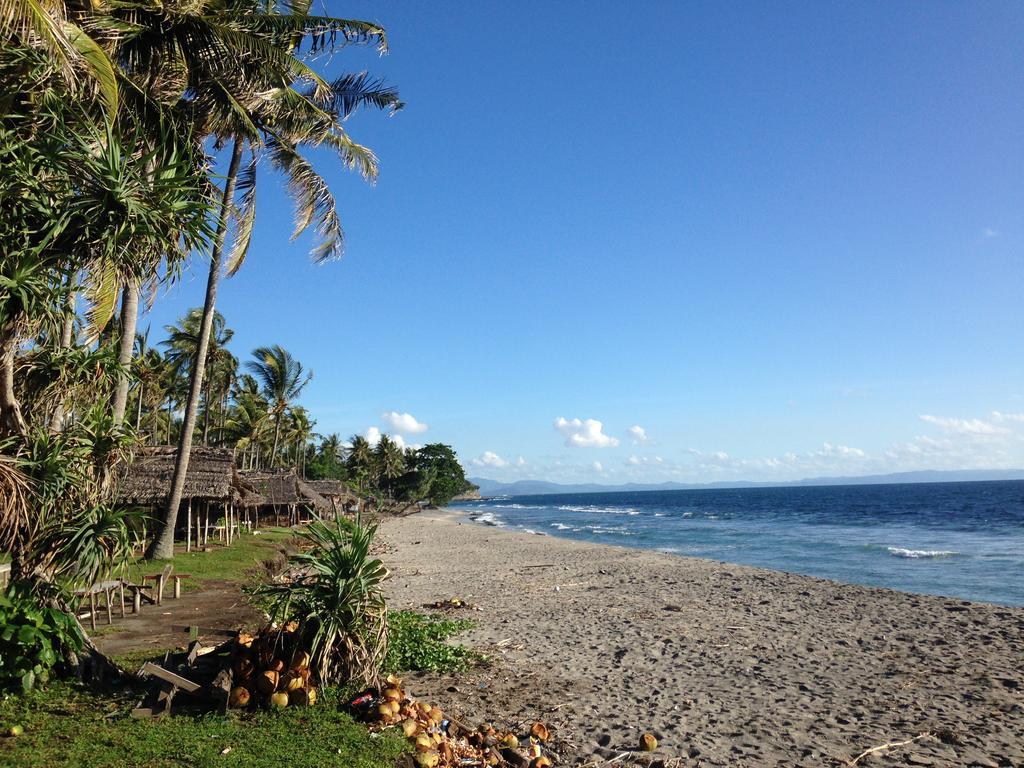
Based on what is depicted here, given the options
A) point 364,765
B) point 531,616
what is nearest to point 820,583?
point 531,616

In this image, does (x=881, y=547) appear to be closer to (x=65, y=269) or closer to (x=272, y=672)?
(x=272, y=672)

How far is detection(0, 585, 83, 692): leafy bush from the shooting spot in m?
5.24

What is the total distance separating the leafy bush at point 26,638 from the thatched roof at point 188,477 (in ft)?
46.5

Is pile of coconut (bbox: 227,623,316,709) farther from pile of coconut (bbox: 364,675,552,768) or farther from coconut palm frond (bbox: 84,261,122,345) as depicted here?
coconut palm frond (bbox: 84,261,122,345)

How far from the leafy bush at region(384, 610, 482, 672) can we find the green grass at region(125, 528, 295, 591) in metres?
4.16

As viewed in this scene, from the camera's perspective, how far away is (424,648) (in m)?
8.79

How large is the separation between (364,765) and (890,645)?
28.8ft

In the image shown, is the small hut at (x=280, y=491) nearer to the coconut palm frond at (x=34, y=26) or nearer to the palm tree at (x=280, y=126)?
the palm tree at (x=280, y=126)

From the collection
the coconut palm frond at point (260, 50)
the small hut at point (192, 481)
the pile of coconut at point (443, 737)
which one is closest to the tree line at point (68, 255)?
the coconut palm frond at point (260, 50)

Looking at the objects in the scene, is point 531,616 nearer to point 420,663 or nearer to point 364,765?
point 420,663

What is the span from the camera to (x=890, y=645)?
9.95 metres

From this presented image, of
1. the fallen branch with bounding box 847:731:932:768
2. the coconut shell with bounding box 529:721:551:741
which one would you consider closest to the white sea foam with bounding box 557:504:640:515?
the fallen branch with bounding box 847:731:932:768

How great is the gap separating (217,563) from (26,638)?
11608 millimetres

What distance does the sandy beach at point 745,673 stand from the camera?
6.13 m
